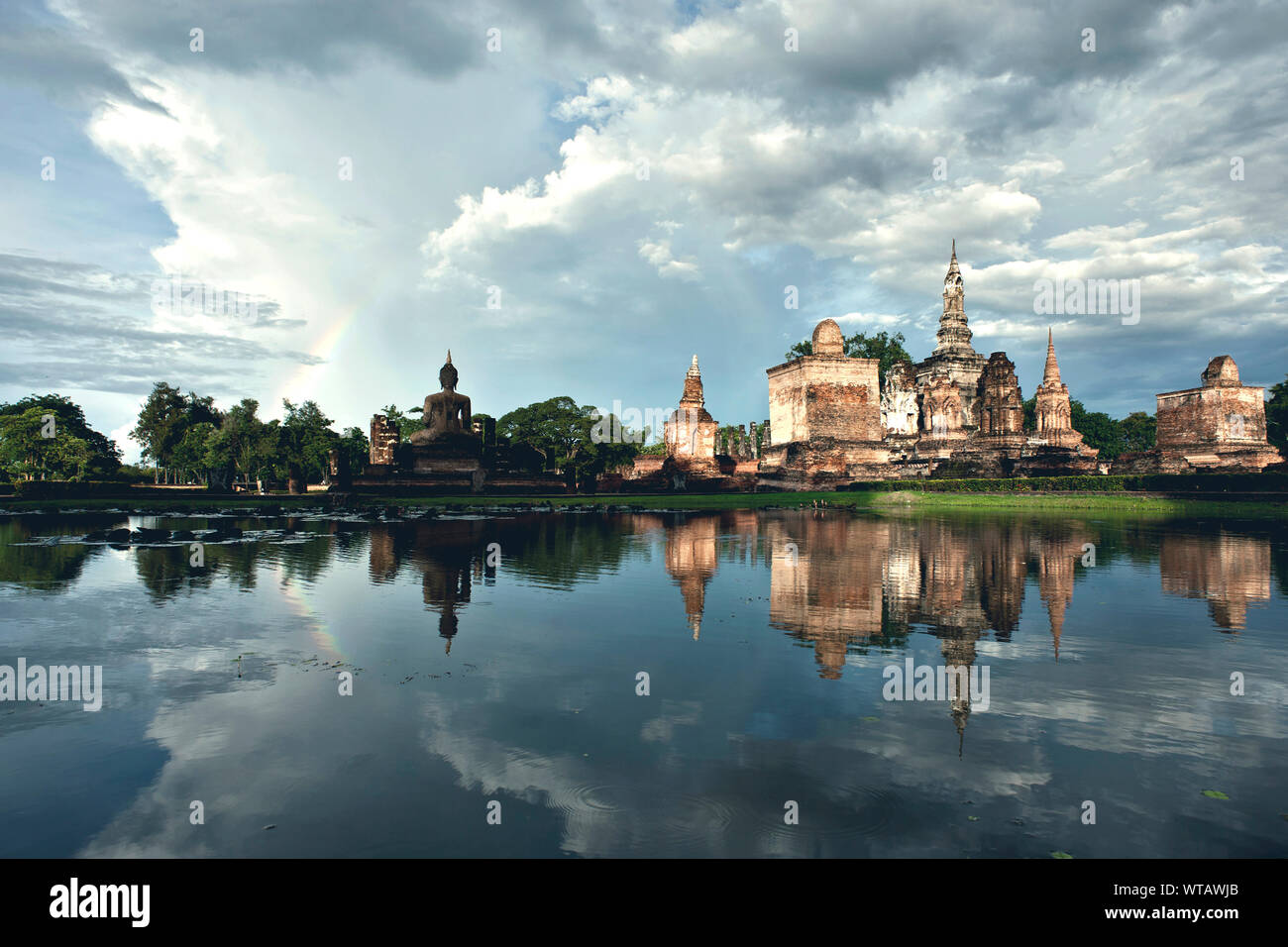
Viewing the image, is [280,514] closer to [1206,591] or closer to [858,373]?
[1206,591]

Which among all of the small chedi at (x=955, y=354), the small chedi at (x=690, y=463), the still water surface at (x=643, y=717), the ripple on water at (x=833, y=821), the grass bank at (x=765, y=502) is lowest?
the ripple on water at (x=833, y=821)

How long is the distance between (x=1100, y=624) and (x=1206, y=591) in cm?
375

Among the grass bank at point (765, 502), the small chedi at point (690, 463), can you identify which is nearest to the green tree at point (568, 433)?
the small chedi at point (690, 463)

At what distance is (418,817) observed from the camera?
12.3 ft

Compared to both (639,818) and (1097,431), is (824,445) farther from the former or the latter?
(1097,431)

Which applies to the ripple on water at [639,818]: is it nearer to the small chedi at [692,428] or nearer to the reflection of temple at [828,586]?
the reflection of temple at [828,586]

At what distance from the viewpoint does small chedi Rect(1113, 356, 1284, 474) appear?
42062 millimetres

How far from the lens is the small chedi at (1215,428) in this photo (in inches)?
1656

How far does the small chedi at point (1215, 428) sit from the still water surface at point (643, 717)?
121 ft

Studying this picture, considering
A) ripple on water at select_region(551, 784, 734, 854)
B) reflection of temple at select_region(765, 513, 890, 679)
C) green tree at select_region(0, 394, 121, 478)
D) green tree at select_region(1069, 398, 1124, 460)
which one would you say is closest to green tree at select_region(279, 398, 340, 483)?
green tree at select_region(0, 394, 121, 478)

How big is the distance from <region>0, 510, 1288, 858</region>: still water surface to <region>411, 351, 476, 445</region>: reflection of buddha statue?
102 feet

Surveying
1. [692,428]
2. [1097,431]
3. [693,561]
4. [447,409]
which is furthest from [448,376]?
[1097,431]

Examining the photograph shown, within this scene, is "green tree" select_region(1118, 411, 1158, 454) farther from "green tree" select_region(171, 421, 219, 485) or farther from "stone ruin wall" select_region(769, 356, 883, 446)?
"green tree" select_region(171, 421, 219, 485)
